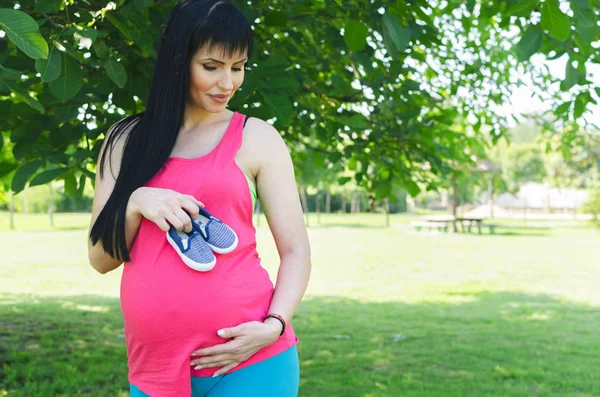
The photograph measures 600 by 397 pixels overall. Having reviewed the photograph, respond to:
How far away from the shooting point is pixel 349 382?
18.8 feet

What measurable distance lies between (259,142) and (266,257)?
54.4 ft

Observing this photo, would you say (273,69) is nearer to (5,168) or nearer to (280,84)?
(280,84)

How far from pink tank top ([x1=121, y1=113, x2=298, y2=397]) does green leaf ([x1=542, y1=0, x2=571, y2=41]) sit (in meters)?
1.57

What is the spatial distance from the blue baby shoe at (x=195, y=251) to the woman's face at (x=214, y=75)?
377 millimetres

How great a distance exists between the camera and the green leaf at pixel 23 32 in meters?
1.78

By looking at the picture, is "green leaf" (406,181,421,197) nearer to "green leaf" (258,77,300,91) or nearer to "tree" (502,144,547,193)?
"green leaf" (258,77,300,91)

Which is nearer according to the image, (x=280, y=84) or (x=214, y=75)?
(x=214, y=75)

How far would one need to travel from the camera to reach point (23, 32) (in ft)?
5.96

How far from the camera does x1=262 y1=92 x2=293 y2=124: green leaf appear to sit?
3.62 metres

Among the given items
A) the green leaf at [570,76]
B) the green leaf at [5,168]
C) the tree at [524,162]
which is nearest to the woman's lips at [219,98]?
the green leaf at [570,76]

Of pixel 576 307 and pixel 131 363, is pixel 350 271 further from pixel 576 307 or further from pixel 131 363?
pixel 131 363

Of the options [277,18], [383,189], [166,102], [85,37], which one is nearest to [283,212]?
[166,102]

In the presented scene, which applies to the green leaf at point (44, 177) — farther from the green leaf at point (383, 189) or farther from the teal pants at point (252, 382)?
the green leaf at point (383, 189)

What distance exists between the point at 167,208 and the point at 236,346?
35cm
